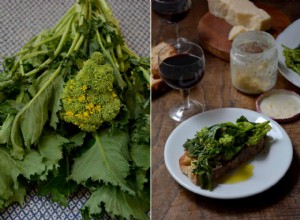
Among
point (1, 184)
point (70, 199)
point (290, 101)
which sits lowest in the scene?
point (70, 199)

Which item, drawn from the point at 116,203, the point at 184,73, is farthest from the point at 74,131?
the point at 184,73

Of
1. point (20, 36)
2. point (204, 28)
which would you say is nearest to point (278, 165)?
point (204, 28)

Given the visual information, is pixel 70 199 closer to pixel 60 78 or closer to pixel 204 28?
pixel 60 78

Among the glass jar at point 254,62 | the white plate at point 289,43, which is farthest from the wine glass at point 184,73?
the white plate at point 289,43

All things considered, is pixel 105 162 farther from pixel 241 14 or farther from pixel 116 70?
pixel 241 14

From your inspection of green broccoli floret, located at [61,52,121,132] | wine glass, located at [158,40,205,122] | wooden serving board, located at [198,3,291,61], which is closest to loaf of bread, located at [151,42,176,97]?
wine glass, located at [158,40,205,122]

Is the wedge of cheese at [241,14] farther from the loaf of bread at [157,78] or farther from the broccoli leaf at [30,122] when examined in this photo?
the broccoli leaf at [30,122]

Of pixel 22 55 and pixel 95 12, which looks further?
pixel 95 12

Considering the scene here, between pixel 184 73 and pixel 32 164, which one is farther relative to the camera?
pixel 32 164
